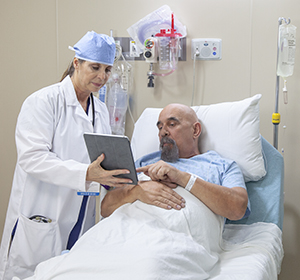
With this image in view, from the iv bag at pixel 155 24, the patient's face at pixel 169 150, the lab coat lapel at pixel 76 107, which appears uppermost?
the iv bag at pixel 155 24

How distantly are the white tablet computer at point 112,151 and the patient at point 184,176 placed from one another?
141 mm

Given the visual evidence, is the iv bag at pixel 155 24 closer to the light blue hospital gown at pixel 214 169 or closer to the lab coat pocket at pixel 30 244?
the light blue hospital gown at pixel 214 169

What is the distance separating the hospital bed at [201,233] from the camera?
1204 mm

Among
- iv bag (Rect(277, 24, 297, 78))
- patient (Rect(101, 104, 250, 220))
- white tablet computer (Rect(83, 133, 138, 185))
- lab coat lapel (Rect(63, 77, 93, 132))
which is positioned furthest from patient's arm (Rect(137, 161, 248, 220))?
iv bag (Rect(277, 24, 297, 78))

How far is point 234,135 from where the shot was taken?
1.93m

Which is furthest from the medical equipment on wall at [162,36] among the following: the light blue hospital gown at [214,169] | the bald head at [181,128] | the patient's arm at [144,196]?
the patient's arm at [144,196]

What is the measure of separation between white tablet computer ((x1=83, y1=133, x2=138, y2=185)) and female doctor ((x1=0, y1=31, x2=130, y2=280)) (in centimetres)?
10

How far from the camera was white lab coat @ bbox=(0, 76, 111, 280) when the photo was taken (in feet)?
5.36

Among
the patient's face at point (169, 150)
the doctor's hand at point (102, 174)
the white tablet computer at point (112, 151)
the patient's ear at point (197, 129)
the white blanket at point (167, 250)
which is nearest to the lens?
the white blanket at point (167, 250)

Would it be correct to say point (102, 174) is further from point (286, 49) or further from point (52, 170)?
point (286, 49)

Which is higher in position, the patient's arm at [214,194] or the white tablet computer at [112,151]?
the white tablet computer at [112,151]

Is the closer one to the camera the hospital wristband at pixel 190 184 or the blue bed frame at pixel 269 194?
the hospital wristband at pixel 190 184

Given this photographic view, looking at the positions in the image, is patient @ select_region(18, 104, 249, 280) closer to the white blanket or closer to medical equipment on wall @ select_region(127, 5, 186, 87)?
the white blanket

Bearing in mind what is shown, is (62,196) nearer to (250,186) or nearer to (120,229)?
(120,229)
